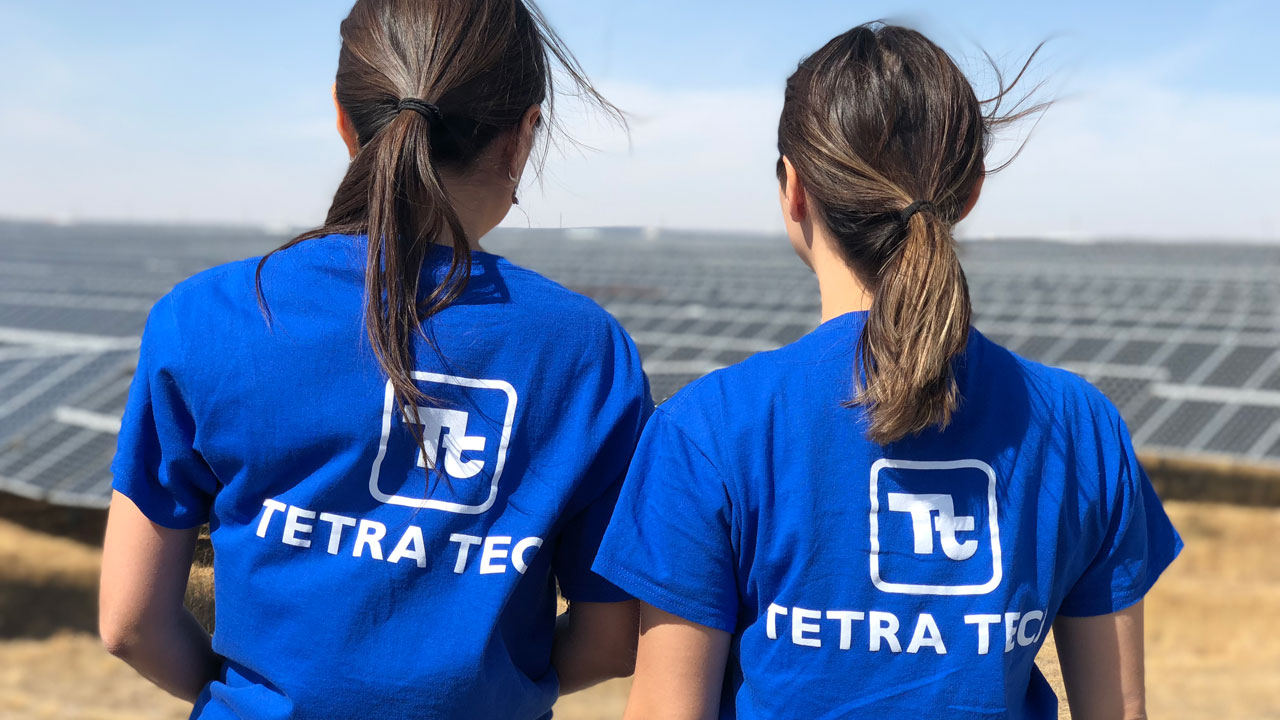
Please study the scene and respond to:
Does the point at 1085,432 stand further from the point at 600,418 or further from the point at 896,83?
the point at 600,418

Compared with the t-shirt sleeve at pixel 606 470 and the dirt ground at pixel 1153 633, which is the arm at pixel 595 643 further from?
the dirt ground at pixel 1153 633

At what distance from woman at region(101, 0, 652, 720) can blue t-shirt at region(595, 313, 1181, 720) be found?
0.55 feet

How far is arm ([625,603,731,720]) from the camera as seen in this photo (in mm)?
1464

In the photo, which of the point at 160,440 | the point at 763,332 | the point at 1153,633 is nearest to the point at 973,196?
the point at 160,440

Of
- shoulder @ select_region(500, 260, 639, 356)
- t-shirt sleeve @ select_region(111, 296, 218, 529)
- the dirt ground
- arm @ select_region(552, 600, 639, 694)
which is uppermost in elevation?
shoulder @ select_region(500, 260, 639, 356)

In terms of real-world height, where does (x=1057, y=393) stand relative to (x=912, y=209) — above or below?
below

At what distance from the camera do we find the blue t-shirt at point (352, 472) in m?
1.46

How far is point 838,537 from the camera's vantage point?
142 centimetres

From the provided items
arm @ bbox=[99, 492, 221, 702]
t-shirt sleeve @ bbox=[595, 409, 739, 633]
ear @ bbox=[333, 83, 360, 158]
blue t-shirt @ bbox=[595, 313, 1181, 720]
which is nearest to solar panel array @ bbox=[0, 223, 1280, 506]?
blue t-shirt @ bbox=[595, 313, 1181, 720]

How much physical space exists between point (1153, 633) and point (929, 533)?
10.8 m

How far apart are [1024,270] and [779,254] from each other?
907cm

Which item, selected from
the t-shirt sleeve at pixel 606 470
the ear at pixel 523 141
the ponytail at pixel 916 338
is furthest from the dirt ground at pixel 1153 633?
the ponytail at pixel 916 338

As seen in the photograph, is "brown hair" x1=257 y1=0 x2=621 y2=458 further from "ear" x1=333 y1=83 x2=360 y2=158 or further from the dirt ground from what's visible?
the dirt ground

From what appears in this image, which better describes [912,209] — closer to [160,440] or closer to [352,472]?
[352,472]
